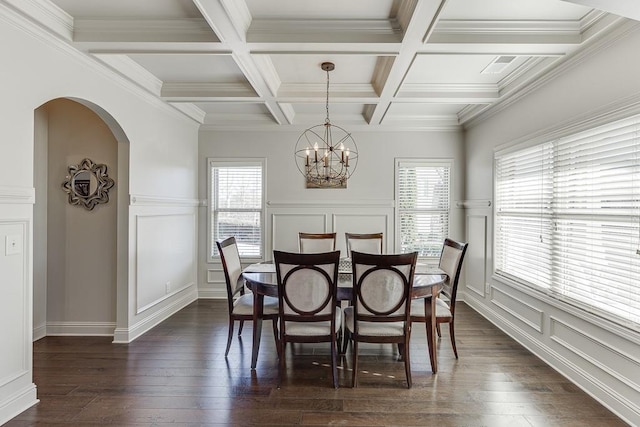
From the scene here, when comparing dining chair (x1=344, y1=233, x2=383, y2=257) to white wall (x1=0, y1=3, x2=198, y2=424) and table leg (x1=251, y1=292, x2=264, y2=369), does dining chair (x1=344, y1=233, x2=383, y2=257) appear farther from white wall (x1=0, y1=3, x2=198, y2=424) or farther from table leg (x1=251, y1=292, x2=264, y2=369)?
white wall (x1=0, y1=3, x2=198, y2=424)

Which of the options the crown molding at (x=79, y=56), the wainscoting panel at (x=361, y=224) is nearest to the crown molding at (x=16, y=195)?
the crown molding at (x=79, y=56)

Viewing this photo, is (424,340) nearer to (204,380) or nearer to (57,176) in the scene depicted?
(204,380)

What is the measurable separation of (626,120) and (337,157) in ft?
11.2

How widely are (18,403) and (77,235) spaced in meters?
1.72

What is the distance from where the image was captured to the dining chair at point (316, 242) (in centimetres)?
443

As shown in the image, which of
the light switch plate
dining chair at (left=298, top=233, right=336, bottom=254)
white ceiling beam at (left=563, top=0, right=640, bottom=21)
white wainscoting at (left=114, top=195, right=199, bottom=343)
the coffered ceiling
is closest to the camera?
white ceiling beam at (left=563, top=0, right=640, bottom=21)

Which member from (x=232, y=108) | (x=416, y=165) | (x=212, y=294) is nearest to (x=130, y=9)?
(x=232, y=108)

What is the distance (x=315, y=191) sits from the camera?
529cm

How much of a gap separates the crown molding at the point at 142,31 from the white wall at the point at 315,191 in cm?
268

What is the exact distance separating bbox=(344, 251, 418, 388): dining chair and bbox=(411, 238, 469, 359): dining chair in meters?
0.33

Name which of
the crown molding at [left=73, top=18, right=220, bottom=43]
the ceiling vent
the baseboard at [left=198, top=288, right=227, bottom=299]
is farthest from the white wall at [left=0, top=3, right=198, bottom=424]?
the ceiling vent

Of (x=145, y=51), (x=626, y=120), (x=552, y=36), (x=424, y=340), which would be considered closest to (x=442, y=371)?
(x=424, y=340)

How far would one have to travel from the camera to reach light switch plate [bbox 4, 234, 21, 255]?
224 cm

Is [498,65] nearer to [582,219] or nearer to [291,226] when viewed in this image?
[582,219]
